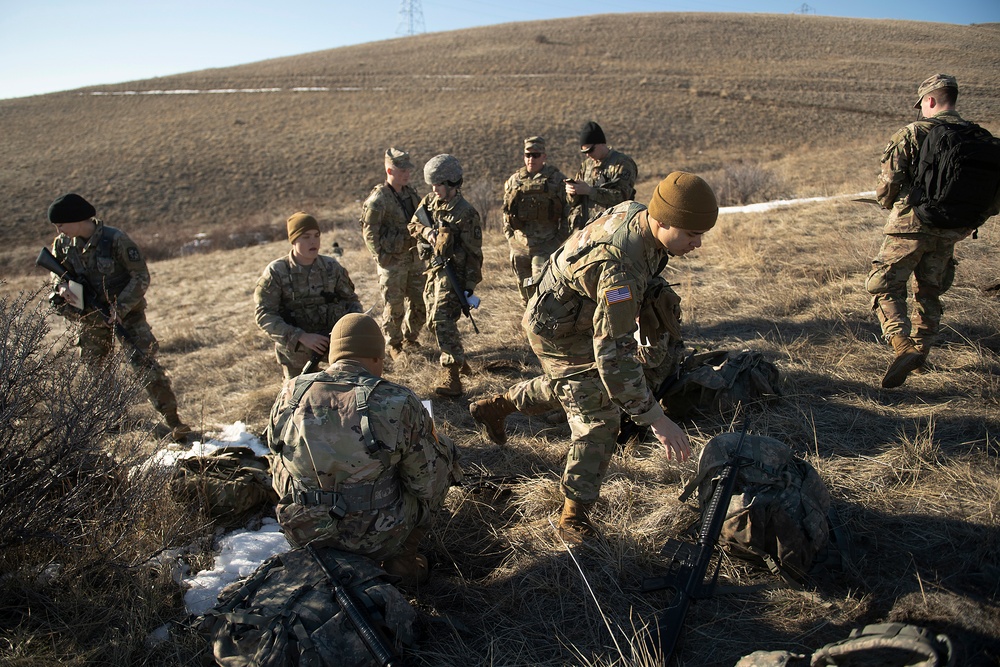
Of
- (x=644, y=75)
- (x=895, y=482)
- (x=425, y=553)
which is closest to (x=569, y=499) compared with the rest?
(x=425, y=553)

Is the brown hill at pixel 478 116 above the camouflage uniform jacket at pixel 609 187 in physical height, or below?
above

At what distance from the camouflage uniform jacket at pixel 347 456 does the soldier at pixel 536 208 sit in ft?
10.9

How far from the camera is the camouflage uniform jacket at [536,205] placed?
18.6 ft

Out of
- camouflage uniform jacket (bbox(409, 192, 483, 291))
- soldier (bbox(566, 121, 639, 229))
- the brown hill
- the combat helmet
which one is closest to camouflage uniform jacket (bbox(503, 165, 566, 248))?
soldier (bbox(566, 121, 639, 229))

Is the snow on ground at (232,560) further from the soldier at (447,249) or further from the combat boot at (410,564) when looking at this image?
the soldier at (447,249)

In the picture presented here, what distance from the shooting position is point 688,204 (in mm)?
2467

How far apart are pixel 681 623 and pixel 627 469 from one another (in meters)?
1.31

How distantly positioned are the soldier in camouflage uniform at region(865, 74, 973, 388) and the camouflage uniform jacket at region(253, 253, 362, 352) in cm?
396

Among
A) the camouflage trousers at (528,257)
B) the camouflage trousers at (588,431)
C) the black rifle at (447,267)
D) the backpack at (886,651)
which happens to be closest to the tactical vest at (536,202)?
the camouflage trousers at (528,257)

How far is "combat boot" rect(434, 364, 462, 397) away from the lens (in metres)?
4.99

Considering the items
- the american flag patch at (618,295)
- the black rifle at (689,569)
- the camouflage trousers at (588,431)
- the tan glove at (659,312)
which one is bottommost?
the black rifle at (689,569)

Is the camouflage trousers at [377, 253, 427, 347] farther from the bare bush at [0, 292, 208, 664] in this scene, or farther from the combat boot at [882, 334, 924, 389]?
the combat boot at [882, 334, 924, 389]

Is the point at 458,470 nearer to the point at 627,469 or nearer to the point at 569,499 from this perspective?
the point at 569,499

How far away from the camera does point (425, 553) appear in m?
3.16
